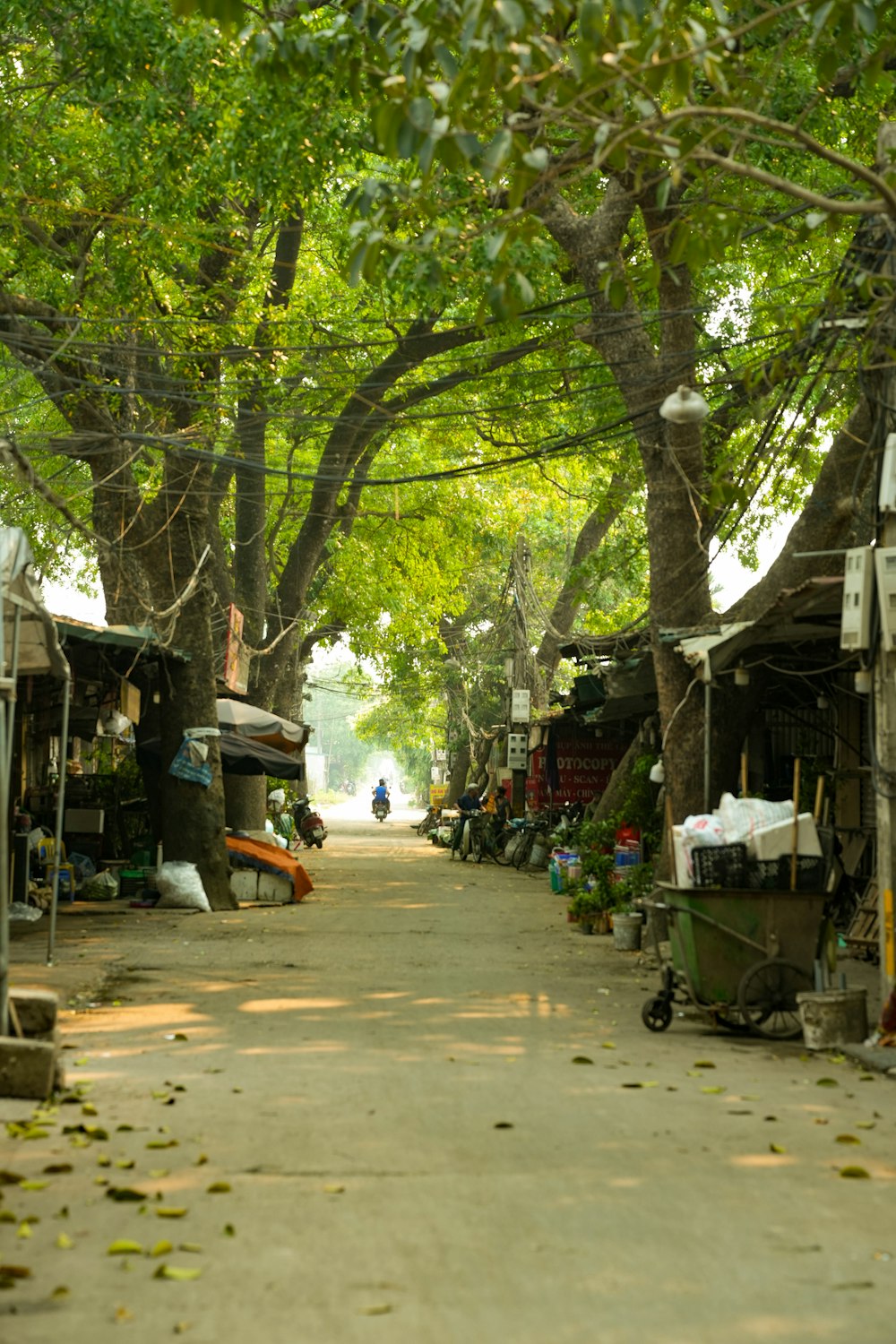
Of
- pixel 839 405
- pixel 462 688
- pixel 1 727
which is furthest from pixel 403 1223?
pixel 462 688

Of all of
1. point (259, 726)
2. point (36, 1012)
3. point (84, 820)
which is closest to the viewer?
point (36, 1012)

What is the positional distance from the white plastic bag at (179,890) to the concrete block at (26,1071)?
1091cm

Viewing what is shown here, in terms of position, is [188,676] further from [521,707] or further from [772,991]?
[521,707]

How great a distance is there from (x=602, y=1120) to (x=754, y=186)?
9.05 meters

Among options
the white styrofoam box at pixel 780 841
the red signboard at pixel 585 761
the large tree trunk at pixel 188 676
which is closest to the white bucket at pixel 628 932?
the white styrofoam box at pixel 780 841

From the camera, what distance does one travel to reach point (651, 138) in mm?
5973

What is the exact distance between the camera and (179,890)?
1772 cm

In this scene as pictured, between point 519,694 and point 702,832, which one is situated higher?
point 519,694

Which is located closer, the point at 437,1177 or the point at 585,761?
the point at 437,1177

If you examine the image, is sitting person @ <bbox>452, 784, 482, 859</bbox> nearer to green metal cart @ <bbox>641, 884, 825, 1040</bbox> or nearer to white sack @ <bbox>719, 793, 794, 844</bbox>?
white sack @ <bbox>719, 793, 794, 844</bbox>

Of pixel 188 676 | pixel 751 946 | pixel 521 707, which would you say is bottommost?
pixel 751 946

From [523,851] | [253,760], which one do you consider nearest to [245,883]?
[253,760]

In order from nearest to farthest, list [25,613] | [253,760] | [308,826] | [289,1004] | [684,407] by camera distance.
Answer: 1. [289,1004]
2. [25,613]
3. [684,407]
4. [253,760]
5. [308,826]

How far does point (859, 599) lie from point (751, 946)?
2.23 m
